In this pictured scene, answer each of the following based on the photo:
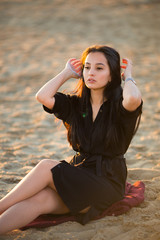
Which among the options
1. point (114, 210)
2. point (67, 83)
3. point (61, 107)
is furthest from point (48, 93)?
point (67, 83)

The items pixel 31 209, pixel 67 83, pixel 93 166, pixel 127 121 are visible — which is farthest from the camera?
pixel 67 83

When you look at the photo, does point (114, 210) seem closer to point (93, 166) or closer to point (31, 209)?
point (93, 166)

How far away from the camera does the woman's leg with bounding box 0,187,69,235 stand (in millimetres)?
2473

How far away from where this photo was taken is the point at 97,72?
2.84 m

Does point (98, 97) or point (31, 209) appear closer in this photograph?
point (31, 209)

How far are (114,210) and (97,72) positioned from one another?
119cm

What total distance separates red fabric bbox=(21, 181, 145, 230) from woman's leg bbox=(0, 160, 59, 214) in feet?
0.78

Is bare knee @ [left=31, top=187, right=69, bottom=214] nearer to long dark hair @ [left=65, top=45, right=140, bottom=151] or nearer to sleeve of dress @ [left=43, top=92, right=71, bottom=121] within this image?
long dark hair @ [left=65, top=45, right=140, bottom=151]

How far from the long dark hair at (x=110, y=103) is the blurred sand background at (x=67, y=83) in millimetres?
690

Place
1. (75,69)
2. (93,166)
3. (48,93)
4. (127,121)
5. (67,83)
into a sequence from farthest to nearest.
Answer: (67,83) < (75,69) < (48,93) < (93,166) < (127,121)

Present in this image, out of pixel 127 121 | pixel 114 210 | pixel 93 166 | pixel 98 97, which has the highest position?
pixel 98 97

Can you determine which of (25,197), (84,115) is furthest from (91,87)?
(25,197)

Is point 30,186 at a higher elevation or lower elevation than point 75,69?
lower

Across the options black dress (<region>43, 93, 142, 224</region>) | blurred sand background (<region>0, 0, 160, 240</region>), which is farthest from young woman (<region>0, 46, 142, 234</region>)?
blurred sand background (<region>0, 0, 160, 240</region>)
